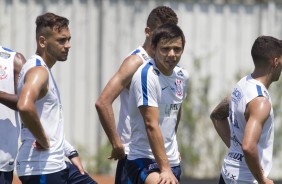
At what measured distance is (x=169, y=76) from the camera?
6.66m

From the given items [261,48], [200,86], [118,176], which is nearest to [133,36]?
[200,86]

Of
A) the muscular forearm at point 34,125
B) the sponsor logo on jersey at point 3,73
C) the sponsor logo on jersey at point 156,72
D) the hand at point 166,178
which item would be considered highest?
the sponsor logo on jersey at point 156,72

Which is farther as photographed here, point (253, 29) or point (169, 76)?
point (253, 29)

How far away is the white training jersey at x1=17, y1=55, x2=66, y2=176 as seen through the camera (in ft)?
20.6

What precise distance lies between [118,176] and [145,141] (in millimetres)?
543

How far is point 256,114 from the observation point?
5.99m

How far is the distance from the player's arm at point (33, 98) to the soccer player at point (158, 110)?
70 centimetres

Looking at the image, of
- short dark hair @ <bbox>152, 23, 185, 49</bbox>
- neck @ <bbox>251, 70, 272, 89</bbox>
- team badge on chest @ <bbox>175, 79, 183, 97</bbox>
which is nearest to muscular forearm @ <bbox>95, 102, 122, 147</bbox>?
team badge on chest @ <bbox>175, 79, 183, 97</bbox>

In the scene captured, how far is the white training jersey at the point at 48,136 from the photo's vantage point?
6.27m

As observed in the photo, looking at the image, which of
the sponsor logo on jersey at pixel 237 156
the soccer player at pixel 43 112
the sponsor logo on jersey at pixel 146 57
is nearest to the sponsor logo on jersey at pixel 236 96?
the sponsor logo on jersey at pixel 237 156

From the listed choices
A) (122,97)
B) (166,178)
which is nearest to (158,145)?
(166,178)

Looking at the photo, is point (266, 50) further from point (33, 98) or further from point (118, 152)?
point (33, 98)

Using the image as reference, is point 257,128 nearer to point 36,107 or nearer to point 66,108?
point 36,107

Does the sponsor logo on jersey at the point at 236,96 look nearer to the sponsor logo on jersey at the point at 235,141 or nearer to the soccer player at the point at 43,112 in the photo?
the sponsor logo on jersey at the point at 235,141
